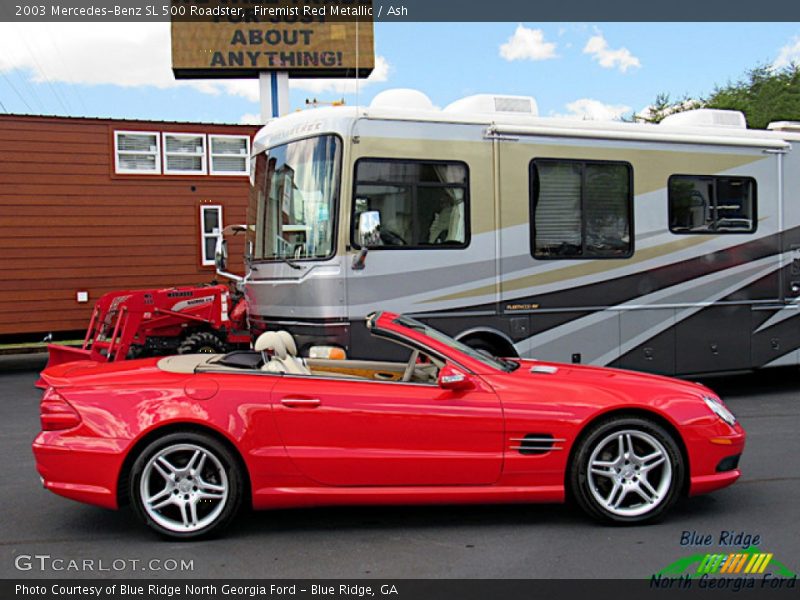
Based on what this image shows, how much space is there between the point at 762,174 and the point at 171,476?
8108 millimetres

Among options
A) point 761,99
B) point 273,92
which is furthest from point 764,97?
point 273,92

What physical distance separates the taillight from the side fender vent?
8.57 feet

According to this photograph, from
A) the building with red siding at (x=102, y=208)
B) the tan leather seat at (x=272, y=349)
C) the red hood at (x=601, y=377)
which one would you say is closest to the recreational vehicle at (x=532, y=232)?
the tan leather seat at (x=272, y=349)

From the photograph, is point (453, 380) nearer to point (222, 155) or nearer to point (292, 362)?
point (292, 362)

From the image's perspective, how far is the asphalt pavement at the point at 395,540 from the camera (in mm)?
4273

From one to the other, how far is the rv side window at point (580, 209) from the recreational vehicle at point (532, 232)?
0.6 inches

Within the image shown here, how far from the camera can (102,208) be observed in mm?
12914

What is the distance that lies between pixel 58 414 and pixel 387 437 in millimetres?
1935

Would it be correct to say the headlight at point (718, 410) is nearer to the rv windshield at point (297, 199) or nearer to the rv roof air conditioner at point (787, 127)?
the rv windshield at point (297, 199)

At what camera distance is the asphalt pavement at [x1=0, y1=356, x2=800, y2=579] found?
168 inches

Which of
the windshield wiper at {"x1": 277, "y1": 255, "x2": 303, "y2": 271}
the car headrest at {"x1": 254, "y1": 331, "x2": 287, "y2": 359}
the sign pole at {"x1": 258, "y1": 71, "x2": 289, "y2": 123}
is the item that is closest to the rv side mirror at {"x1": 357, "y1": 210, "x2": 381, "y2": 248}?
the windshield wiper at {"x1": 277, "y1": 255, "x2": 303, "y2": 271}

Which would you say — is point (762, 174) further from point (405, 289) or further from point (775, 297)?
point (405, 289)

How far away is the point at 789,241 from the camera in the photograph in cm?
991

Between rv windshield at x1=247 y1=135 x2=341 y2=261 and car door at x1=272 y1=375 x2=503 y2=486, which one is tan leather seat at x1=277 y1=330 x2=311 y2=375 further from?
rv windshield at x1=247 y1=135 x2=341 y2=261
